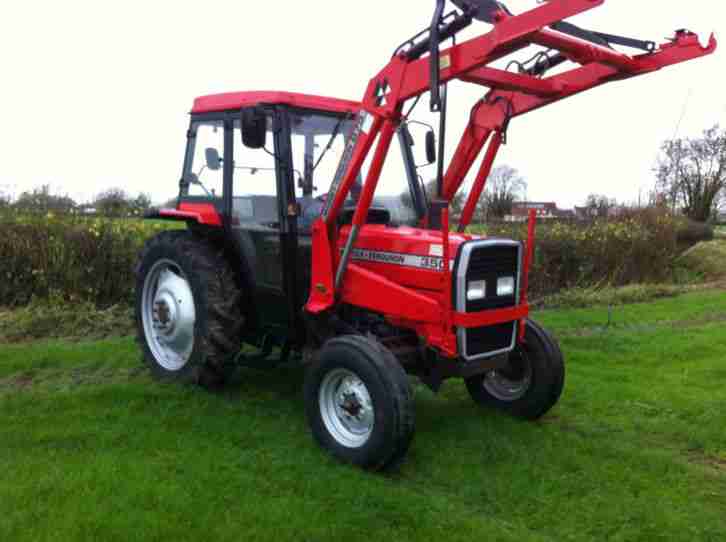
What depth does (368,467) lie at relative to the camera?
378cm

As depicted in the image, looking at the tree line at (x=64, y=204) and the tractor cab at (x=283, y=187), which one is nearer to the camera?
the tractor cab at (x=283, y=187)

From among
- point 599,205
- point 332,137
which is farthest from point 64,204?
point 599,205

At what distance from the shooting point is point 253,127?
4.21m

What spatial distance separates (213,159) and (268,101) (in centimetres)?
76

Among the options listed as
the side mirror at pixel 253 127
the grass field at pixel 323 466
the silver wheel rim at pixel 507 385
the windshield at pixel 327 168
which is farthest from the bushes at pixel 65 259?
the silver wheel rim at pixel 507 385

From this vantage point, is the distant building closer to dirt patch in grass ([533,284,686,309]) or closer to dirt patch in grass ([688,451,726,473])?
dirt patch in grass ([533,284,686,309])

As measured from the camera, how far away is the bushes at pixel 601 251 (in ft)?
38.0

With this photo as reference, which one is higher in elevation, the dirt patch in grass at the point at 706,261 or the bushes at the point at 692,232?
the bushes at the point at 692,232

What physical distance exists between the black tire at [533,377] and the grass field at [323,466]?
153mm

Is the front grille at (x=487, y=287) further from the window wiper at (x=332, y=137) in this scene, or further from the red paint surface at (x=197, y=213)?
the red paint surface at (x=197, y=213)

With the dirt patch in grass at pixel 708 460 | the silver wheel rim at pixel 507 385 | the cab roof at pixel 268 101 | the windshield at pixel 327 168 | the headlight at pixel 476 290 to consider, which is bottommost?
the dirt patch in grass at pixel 708 460

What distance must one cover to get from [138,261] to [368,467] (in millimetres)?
3031

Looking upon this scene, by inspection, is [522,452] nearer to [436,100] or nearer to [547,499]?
[547,499]

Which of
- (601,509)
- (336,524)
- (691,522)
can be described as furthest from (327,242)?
(691,522)
